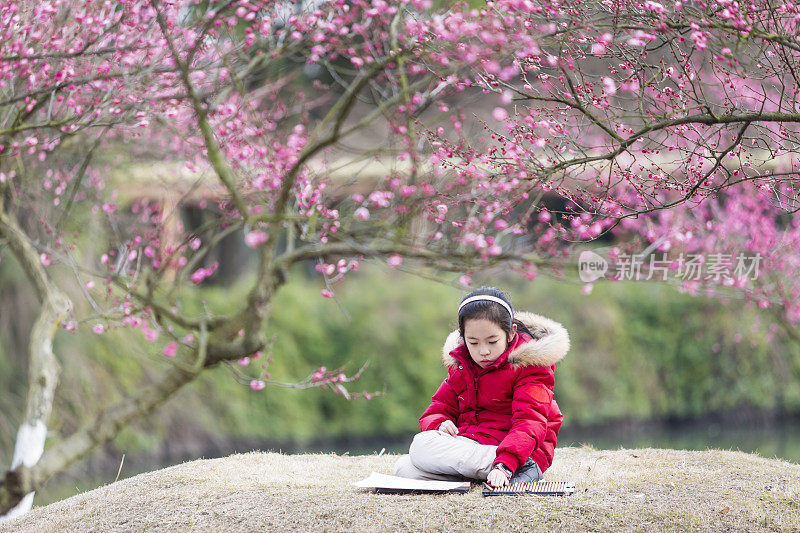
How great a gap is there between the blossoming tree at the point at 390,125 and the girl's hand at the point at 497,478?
1219 mm

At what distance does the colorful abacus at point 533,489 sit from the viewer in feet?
13.8

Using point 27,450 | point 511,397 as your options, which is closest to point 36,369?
point 27,450

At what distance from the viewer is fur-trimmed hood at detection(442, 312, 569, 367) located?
4.38 metres

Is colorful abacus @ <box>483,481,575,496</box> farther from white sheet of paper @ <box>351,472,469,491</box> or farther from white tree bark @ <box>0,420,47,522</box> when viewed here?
white tree bark @ <box>0,420,47,522</box>

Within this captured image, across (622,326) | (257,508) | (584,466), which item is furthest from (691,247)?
(257,508)

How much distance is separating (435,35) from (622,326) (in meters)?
10.5

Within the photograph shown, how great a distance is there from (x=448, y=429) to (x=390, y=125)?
1694 mm

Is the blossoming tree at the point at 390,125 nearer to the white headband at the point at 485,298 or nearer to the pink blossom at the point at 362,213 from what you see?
the pink blossom at the point at 362,213

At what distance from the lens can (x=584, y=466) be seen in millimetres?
5305

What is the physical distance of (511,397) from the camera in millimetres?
4484

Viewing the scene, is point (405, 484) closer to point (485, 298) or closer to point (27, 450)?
point (485, 298)

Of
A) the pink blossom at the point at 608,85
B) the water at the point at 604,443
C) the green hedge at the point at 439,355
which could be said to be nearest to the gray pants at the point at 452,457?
the pink blossom at the point at 608,85

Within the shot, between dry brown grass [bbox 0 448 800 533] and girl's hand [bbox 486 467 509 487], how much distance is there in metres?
0.07

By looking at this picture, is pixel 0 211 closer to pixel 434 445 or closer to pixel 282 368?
pixel 434 445
